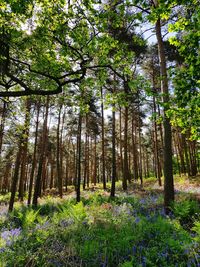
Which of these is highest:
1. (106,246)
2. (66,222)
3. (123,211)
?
(123,211)

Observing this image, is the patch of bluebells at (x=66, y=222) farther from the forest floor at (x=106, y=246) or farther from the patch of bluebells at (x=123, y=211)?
the patch of bluebells at (x=123, y=211)

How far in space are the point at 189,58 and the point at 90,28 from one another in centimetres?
412

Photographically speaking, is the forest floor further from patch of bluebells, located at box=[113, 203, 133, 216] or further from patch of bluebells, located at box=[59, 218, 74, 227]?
patch of bluebells, located at box=[113, 203, 133, 216]

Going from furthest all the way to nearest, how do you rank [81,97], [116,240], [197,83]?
[81,97]
[116,240]
[197,83]

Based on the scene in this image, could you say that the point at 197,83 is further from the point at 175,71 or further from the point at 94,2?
the point at 94,2

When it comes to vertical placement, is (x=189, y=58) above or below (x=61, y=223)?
above

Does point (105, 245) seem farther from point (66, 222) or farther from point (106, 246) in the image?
point (66, 222)

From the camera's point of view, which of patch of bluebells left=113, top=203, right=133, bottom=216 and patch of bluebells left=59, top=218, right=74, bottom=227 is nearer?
patch of bluebells left=59, top=218, right=74, bottom=227

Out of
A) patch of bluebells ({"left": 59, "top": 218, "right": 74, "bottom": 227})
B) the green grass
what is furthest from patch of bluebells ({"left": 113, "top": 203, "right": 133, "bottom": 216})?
patch of bluebells ({"left": 59, "top": 218, "right": 74, "bottom": 227})

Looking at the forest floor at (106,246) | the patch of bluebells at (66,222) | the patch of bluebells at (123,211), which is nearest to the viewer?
the forest floor at (106,246)

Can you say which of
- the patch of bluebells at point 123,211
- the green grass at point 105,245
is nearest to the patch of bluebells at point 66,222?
the green grass at point 105,245

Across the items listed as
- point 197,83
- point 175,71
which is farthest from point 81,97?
point 197,83

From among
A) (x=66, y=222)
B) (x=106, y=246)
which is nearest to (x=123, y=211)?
(x=66, y=222)

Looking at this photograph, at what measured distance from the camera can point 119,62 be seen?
8297 millimetres
